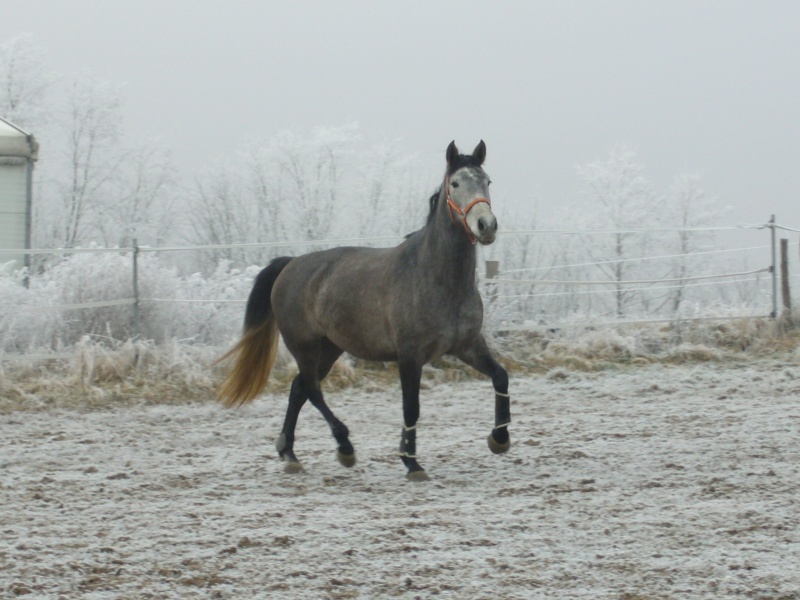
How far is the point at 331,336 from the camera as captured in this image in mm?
5512

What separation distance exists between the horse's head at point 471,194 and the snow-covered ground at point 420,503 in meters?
1.28

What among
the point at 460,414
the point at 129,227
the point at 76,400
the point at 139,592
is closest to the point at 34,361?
the point at 76,400

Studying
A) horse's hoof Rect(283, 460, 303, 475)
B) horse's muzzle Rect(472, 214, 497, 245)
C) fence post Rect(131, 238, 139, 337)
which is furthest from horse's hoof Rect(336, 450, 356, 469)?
fence post Rect(131, 238, 139, 337)

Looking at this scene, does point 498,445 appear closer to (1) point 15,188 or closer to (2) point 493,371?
(2) point 493,371

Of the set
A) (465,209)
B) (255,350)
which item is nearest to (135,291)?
(255,350)

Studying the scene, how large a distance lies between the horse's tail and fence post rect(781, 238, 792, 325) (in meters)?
6.51

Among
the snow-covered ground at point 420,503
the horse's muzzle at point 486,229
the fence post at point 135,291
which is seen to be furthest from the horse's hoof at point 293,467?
the fence post at point 135,291

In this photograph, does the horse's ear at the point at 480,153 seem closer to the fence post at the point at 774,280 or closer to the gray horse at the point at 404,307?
the gray horse at the point at 404,307

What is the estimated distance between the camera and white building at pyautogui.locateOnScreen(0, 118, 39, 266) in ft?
42.2

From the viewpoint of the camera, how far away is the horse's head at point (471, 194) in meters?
4.62

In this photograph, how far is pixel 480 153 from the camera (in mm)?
5035

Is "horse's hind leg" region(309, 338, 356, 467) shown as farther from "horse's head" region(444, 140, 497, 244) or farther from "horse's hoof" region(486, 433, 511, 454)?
"horse's head" region(444, 140, 497, 244)

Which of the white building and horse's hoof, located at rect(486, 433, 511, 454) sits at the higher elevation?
the white building

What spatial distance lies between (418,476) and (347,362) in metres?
3.85
